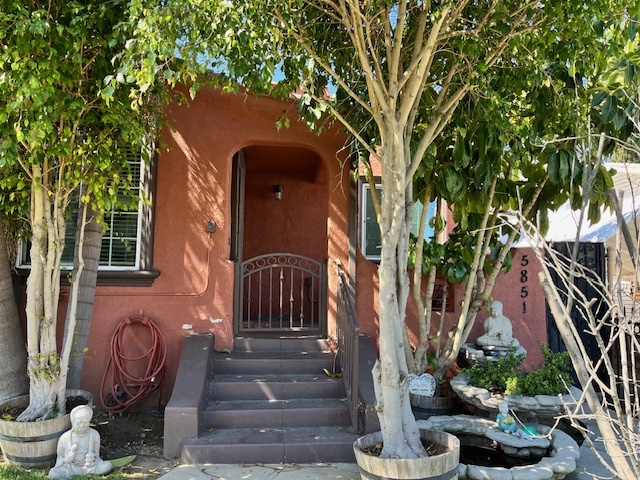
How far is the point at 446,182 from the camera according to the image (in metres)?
5.19

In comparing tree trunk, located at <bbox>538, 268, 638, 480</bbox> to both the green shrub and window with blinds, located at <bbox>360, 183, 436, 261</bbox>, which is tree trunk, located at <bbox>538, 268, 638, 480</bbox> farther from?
window with blinds, located at <bbox>360, 183, 436, 261</bbox>

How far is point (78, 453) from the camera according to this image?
4312mm

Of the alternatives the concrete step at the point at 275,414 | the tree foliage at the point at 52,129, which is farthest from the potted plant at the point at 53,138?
the concrete step at the point at 275,414

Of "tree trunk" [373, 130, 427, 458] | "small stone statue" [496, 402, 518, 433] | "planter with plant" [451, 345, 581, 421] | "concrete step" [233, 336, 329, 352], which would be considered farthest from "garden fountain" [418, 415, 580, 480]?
"concrete step" [233, 336, 329, 352]

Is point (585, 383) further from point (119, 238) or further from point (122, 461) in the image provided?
point (119, 238)

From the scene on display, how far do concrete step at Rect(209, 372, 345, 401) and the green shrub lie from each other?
151 centimetres

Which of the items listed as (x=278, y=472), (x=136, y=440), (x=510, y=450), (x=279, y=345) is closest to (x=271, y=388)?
(x=279, y=345)

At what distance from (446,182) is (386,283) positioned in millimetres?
1698

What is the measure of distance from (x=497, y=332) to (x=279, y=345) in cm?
262

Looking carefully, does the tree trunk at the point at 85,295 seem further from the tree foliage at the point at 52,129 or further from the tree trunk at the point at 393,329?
the tree trunk at the point at 393,329

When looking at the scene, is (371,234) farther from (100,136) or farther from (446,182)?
(100,136)

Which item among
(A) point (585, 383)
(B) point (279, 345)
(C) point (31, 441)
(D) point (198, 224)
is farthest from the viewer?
(D) point (198, 224)

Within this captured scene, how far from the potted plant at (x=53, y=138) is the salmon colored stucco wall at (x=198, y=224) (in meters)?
1.13

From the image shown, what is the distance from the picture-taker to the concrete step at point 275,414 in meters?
5.05
